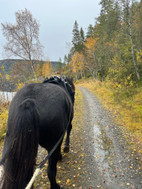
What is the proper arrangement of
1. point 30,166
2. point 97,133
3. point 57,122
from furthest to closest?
1. point 97,133
2. point 57,122
3. point 30,166

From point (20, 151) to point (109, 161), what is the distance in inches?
108

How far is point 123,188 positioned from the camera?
7.74 feet

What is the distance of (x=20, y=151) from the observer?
4.24 feet

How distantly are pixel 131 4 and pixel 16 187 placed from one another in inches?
487

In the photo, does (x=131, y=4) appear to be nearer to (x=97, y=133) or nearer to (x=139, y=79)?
(x=139, y=79)

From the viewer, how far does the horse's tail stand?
4.24 feet

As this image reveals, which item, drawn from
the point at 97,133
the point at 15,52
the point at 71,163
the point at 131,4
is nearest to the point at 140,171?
the point at 71,163

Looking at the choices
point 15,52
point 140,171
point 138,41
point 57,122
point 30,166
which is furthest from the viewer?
point 15,52

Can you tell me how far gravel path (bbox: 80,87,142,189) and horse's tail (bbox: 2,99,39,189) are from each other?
1.78 meters

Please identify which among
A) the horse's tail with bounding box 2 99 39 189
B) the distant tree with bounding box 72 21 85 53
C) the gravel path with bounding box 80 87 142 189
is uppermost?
the distant tree with bounding box 72 21 85 53

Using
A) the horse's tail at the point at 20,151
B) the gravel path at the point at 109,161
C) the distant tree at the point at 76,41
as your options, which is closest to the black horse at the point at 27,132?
the horse's tail at the point at 20,151

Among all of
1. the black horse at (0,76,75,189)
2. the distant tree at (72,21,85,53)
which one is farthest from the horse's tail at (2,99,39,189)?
the distant tree at (72,21,85,53)

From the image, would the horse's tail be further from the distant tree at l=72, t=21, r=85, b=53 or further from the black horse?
the distant tree at l=72, t=21, r=85, b=53

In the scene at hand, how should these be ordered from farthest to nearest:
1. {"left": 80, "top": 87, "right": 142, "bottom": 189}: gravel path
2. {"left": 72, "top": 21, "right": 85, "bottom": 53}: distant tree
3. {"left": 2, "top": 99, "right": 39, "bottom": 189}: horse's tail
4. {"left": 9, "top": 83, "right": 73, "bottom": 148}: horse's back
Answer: {"left": 72, "top": 21, "right": 85, "bottom": 53}: distant tree < {"left": 80, "top": 87, "right": 142, "bottom": 189}: gravel path < {"left": 9, "top": 83, "right": 73, "bottom": 148}: horse's back < {"left": 2, "top": 99, "right": 39, "bottom": 189}: horse's tail
